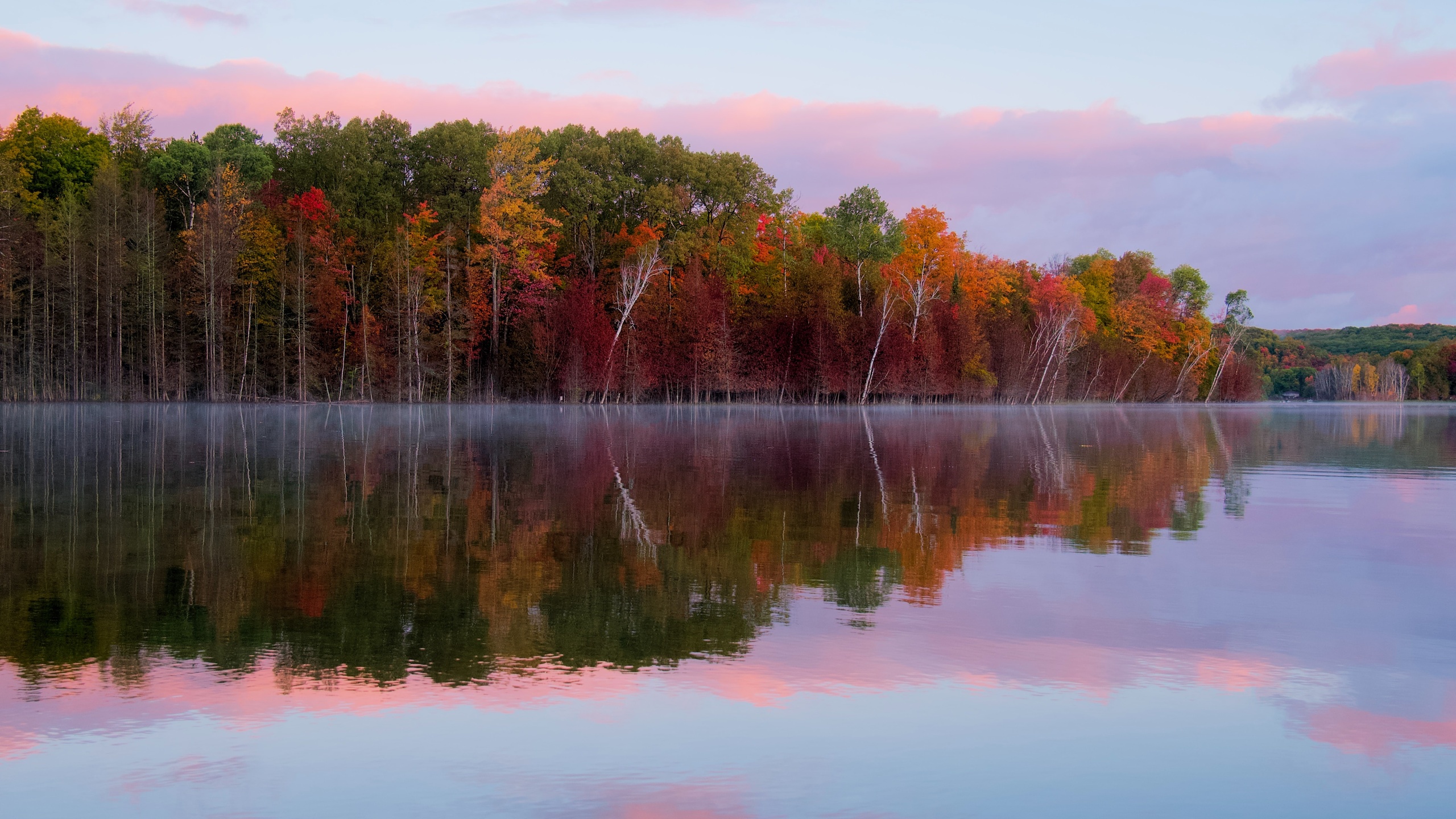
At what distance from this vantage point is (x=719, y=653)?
6273mm

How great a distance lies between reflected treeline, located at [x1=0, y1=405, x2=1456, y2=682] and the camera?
655 cm

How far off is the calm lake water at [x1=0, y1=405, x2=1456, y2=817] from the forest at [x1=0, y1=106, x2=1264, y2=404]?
46.7 meters

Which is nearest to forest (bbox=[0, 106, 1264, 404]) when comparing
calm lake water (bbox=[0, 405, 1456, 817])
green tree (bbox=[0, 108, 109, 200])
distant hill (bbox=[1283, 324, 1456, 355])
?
green tree (bbox=[0, 108, 109, 200])

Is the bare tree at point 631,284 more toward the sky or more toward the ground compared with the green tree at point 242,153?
more toward the ground

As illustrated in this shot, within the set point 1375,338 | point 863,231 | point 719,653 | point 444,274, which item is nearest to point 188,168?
point 444,274

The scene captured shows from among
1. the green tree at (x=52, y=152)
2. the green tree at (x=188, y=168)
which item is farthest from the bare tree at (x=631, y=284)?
the green tree at (x=52, y=152)

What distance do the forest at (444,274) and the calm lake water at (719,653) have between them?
46709 mm

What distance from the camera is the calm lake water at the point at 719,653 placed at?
436 cm

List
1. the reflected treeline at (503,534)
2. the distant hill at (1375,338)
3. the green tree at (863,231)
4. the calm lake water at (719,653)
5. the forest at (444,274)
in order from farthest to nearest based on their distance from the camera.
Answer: the distant hill at (1375,338)
the green tree at (863,231)
the forest at (444,274)
the reflected treeline at (503,534)
the calm lake water at (719,653)

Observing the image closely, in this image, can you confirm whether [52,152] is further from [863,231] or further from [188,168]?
[863,231]

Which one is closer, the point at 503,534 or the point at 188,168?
the point at 503,534

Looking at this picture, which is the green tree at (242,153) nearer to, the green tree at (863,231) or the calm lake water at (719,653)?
the green tree at (863,231)

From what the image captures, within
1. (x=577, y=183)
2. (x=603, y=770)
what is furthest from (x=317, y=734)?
(x=577, y=183)

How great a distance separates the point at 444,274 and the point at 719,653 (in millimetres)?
58443
